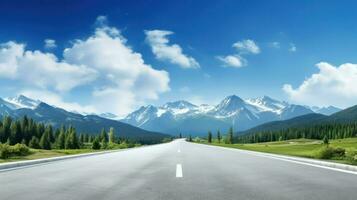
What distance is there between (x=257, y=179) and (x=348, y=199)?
402 cm

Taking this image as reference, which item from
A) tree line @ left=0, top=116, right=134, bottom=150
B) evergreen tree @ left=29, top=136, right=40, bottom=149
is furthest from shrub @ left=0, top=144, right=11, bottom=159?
evergreen tree @ left=29, top=136, right=40, bottom=149

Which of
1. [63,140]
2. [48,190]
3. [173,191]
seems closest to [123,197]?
[173,191]

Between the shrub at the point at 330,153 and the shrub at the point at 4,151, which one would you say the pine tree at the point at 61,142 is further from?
the shrub at the point at 330,153

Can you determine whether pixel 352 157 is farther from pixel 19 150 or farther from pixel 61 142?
pixel 61 142

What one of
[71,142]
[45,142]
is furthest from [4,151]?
[71,142]

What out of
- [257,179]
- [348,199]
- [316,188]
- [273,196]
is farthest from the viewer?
[257,179]

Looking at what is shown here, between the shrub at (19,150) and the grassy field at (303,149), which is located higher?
the grassy field at (303,149)

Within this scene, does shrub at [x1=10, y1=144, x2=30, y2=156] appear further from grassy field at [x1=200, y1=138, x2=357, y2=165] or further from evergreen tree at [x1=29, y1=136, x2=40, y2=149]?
evergreen tree at [x1=29, y1=136, x2=40, y2=149]

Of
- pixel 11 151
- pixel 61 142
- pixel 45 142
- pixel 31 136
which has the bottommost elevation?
pixel 11 151

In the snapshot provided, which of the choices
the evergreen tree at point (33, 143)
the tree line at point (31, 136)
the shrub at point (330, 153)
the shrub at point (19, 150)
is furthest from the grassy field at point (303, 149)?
the tree line at point (31, 136)

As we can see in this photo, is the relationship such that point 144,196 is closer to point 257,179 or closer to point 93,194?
point 93,194

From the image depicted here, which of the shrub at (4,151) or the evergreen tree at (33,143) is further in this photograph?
the evergreen tree at (33,143)

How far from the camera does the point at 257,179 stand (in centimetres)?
1187

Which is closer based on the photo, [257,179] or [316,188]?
[316,188]
